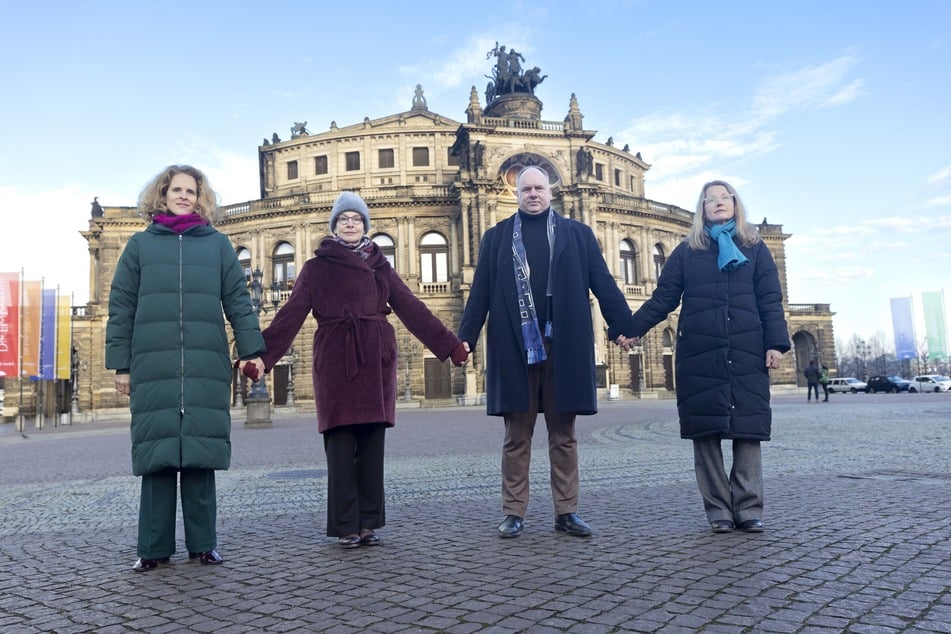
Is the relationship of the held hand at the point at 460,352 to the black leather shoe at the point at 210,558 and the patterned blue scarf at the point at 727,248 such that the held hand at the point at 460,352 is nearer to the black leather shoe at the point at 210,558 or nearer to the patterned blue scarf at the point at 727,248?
the patterned blue scarf at the point at 727,248

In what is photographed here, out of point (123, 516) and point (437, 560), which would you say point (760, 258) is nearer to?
point (437, 560)

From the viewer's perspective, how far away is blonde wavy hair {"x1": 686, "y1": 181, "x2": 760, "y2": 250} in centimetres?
520

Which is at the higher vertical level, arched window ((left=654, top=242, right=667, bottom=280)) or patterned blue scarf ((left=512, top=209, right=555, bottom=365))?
arched window ((left=654, top=242, right=667, bottom=280))

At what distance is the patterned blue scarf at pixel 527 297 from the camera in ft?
16.4

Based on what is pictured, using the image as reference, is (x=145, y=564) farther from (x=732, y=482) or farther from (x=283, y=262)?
(x=283, y=262)

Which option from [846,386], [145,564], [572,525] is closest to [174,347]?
[145,564]

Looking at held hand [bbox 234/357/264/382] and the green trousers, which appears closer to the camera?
the green trousers

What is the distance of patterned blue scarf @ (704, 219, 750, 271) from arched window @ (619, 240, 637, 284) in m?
41.7

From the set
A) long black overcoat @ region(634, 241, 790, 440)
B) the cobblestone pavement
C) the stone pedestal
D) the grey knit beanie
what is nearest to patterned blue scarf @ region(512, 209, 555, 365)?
long black overcoat @ region(634, 241, 790, 440)

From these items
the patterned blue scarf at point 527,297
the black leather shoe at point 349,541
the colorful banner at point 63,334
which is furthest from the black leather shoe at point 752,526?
the colorful banner at point 63,334

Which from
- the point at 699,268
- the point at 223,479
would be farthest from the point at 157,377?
the point at 223,479

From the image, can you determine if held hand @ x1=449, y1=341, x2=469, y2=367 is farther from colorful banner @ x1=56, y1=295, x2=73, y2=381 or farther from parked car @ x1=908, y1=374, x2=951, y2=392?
parked car @ x1=908, y1=374, x2=951, y2=392

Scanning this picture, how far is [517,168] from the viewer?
1702 inches

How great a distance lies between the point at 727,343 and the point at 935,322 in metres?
64.4
